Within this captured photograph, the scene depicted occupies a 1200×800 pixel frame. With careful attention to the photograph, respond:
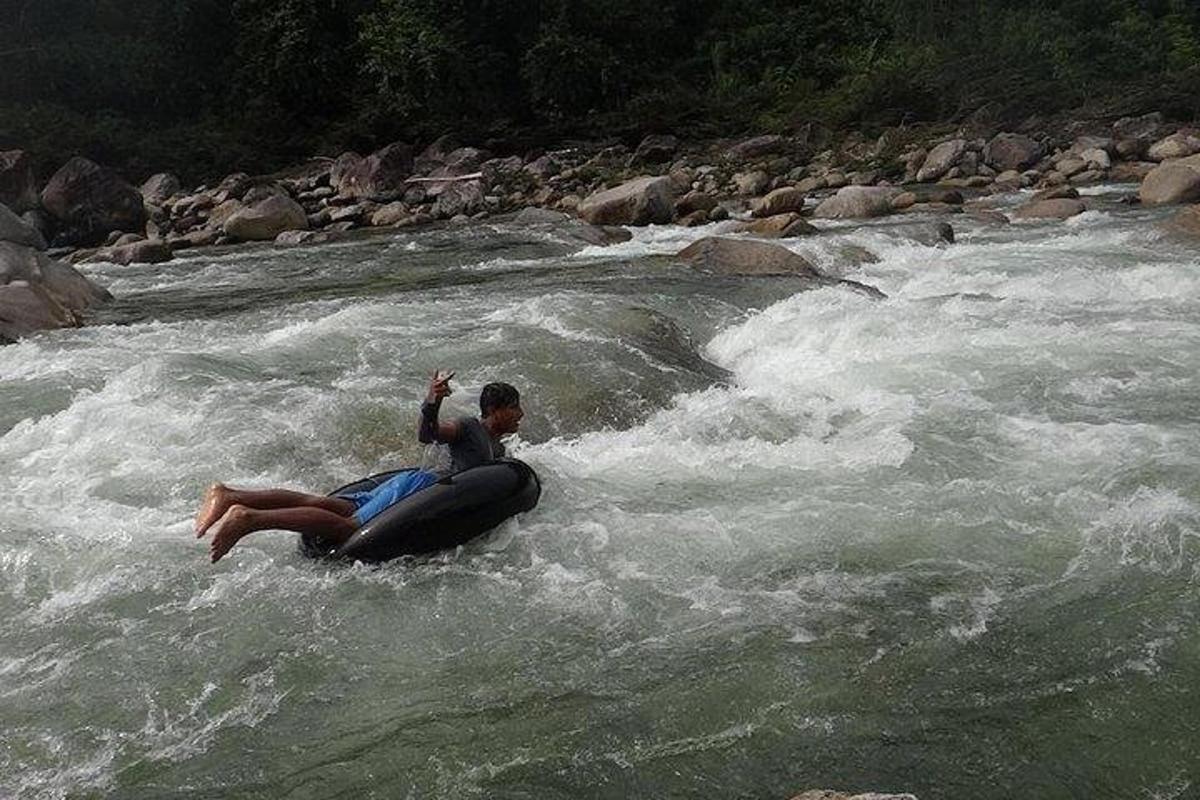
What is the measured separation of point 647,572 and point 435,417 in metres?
1.17

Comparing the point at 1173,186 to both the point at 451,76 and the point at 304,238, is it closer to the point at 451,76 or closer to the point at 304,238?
the point at 304,238

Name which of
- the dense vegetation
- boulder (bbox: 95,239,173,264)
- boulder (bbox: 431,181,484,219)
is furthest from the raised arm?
the dense vegetation

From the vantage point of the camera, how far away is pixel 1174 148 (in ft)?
63.1

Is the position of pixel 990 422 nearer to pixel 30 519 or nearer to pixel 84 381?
pixel 30 519

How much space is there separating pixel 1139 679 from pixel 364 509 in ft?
10.7

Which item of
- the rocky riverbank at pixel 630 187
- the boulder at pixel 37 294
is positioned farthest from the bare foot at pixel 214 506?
the rocky riverbank at pixel 630 187

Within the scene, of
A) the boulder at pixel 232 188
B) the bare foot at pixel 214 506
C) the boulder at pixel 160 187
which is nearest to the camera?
the bare foot at pixel 214 506

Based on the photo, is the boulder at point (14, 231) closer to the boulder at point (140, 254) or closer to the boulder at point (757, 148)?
the boulder at point (140, 254)

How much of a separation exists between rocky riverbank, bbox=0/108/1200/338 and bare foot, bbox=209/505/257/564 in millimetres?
7459

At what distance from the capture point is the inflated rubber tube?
15.7 ft

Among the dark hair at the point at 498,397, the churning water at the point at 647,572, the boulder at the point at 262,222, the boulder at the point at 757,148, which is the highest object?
the dark hair at the point at 498,397

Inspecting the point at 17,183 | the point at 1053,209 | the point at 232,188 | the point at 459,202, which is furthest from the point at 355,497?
the point at 232,188

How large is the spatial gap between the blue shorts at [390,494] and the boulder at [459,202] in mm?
14836

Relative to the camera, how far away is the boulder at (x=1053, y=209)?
13.9 m
